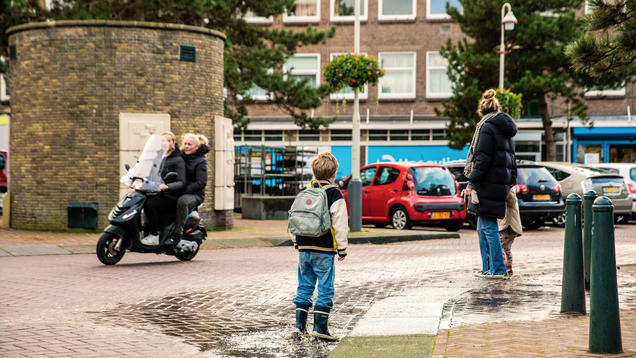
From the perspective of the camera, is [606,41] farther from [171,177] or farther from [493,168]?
[171,177]

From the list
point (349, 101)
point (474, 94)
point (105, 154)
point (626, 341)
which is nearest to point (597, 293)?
point (626, 341)

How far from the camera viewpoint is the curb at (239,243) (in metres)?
12.6

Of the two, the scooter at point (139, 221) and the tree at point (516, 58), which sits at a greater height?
the tree at point (516, 58)

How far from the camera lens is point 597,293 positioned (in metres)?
4.92

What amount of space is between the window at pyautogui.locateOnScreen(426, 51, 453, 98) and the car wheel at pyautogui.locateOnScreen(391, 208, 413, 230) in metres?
20.3

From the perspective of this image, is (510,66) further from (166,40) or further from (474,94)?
(166,40)

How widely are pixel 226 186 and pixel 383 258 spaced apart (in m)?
6.05

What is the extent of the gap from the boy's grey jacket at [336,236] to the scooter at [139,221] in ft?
17.5

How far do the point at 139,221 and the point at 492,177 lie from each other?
4.86m

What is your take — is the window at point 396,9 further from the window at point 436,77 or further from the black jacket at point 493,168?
the black jacket at point 493,168

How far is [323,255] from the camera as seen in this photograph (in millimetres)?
5898

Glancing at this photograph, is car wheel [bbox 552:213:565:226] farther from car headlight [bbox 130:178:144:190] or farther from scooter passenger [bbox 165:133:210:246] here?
car headlight [bbox 130:178:144:190]

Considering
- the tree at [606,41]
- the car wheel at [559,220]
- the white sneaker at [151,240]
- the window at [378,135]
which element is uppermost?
the tree at [606,41]

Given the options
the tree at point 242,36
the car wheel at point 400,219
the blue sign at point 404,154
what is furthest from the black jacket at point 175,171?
the blue sign at point 404,154
